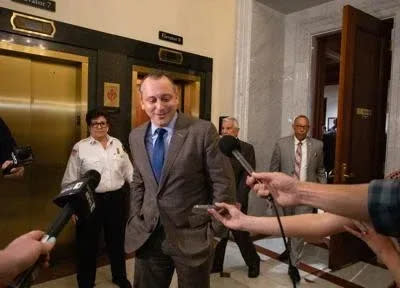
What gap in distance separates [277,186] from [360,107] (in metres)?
2.95

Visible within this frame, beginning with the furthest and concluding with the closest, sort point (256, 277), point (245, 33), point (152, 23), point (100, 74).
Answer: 1. point (245, 33)
2. point (152, 23)
3. point (100, 74)
4. point (256, 277)

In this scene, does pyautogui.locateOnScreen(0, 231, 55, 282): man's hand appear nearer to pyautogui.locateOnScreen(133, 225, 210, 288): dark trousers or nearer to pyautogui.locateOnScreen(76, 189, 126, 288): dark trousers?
pyautogui.locateOnScreen(133, 225, 210, 288): dark trousers

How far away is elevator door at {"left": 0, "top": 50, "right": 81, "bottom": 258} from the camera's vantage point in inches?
130

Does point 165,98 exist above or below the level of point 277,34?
below

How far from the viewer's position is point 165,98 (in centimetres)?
192

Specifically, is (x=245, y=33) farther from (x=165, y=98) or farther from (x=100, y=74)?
(x=165, y=98)

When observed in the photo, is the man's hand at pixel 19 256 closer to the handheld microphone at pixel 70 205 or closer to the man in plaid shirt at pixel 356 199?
the handheld microphone at pixel 70 205

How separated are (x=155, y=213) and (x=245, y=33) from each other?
132 inches

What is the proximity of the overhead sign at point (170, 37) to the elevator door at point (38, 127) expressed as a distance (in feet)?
3.78

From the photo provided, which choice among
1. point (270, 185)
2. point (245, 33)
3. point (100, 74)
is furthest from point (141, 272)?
point (245, 33)

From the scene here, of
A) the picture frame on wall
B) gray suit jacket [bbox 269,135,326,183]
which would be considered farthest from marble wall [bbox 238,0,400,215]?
the picture frame on wall

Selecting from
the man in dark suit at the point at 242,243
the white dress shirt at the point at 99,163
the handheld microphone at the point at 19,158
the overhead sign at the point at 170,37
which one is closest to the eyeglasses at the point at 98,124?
the white dress shirt at the point at 99,163

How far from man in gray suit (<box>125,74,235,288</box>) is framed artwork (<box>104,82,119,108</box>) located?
192cm

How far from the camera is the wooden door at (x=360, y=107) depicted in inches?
133
